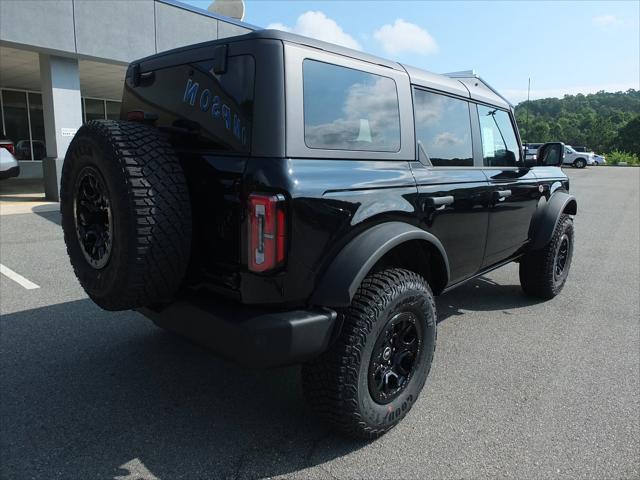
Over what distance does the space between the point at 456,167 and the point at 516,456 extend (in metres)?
1.82

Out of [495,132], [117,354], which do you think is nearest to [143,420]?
[117,354]

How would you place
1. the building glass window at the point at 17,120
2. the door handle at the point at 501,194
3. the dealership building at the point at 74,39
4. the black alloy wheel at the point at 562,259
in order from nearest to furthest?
the door handle at the point at 501,194, the black alloy wheel at the point at 562,259, the dealership building at the point at 74,39, the building glass window at the point at 17,120

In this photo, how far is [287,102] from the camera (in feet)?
7.13

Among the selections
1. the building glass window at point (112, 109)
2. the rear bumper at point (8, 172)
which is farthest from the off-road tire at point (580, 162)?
the rear bumper at point (8, 172)

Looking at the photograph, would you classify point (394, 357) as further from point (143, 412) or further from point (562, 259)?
point (562, 259)

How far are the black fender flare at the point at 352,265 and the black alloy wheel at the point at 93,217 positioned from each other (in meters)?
1.02

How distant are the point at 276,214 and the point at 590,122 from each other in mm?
100258

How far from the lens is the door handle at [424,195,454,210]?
284 cm

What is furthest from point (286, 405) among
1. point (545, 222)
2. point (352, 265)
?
point (545, 222)

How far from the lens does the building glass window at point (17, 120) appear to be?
1656 cm

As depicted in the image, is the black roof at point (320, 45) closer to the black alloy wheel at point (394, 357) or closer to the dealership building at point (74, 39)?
the black alloy wheel at point (394, 357)

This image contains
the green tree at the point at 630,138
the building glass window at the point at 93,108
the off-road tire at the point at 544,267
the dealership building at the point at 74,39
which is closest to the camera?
the off-road tire at the point at 544,267

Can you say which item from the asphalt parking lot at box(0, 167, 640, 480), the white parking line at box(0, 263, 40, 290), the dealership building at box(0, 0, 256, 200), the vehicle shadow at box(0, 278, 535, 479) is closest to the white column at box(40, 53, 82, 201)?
the dealership building at box(0, 0, 256, 200)

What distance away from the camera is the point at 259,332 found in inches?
80.9
